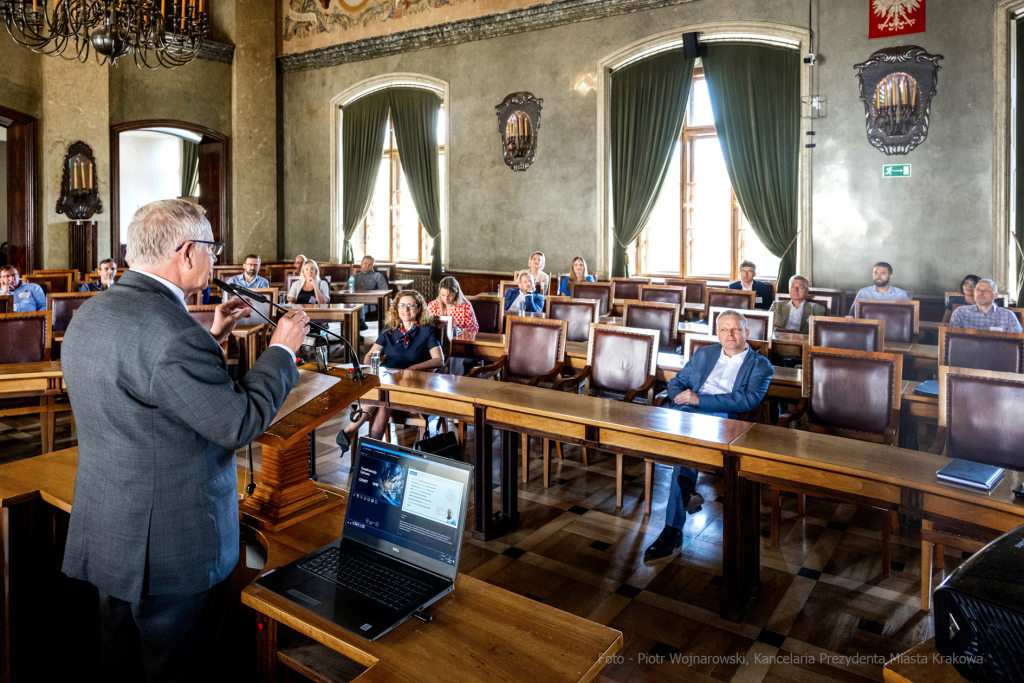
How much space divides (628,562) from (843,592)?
897mm

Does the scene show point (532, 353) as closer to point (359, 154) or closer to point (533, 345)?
point (533, 345)

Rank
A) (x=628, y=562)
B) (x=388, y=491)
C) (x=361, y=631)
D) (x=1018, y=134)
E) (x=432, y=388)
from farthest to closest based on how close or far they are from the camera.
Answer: (x=1018, y=134) → (x=432, y=388) → (x=628, y=562) → (x=388, y=491) → (x=361, y=631)

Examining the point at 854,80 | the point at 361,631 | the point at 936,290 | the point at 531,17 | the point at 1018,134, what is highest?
the point at 531,17

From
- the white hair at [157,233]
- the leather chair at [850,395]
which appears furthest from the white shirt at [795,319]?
the white hair at [157,233]

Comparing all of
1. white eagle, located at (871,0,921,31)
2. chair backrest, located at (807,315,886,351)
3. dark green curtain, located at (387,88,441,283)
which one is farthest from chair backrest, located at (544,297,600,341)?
dark green curtain, located at (387,88,441,283)

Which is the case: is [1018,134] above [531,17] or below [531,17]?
below

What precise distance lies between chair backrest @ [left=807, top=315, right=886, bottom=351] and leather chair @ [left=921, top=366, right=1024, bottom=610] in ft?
5.62

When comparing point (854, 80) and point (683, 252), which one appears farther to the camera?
point (683, 252)

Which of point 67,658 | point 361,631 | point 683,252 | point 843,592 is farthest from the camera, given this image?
point 683,252

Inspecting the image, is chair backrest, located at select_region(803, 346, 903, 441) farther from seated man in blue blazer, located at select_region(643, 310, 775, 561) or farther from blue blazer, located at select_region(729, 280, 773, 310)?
blue blazer, located at select_region(729, 280, 773, 310)

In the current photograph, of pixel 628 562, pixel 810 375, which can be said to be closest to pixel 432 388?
pixel 628 562

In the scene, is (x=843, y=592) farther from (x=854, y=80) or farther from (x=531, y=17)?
(x=531, y=17)

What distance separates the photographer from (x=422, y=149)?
11789mm

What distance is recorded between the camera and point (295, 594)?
5.27 feet
